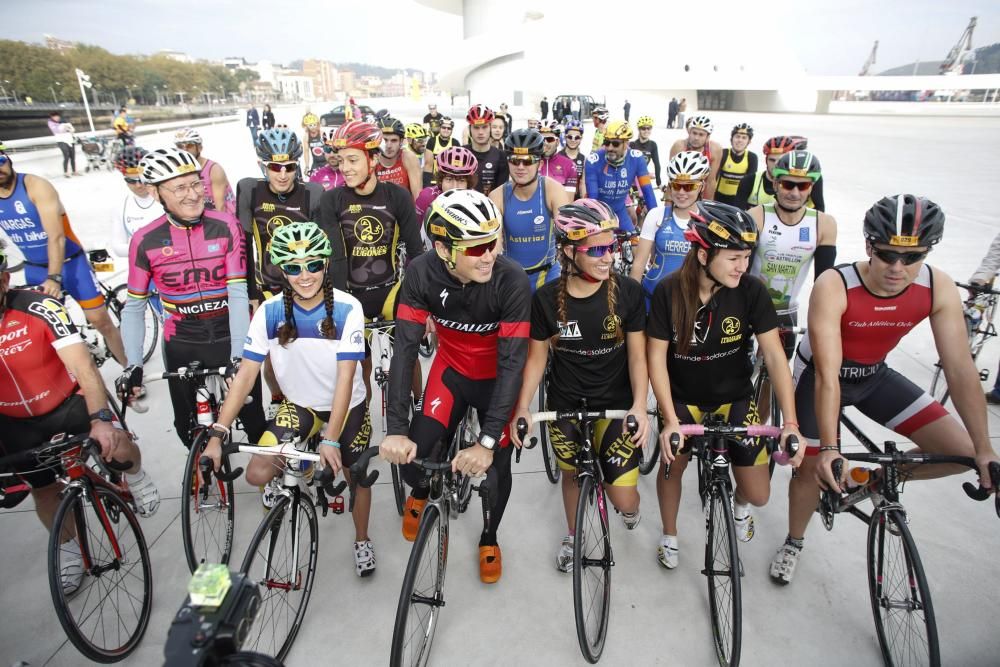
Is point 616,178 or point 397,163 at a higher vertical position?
point 397,163

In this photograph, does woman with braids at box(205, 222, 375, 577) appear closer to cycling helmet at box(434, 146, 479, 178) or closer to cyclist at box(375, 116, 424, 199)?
cycling helmet at box(434, 146, 479, 178)

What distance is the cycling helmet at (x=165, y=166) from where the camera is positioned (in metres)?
3.42

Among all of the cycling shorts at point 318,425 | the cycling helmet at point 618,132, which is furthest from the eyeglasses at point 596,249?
the cycling helmet at point 618,132

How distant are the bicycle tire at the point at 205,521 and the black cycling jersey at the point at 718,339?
2.82 metres

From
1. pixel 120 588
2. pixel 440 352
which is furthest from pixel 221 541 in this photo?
pixel 440 352

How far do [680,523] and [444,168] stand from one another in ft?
12.5

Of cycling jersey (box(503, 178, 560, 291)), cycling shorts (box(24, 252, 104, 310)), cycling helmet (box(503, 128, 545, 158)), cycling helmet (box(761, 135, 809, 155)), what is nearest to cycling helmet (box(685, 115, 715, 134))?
cycling helmet (box(761, 135, 809, 155))

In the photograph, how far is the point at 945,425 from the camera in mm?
2979

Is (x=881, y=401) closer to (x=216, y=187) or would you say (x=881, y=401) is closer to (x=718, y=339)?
(x=718, y=339)

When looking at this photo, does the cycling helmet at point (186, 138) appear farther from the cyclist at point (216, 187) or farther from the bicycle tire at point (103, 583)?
the bicycle tire at point (103, 583)

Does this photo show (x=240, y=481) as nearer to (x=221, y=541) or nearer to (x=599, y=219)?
(x=221, y=541)

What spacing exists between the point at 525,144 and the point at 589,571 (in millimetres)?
3622

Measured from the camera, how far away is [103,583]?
129 inches

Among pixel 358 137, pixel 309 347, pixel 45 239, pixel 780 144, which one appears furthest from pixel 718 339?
pixel 45 239
